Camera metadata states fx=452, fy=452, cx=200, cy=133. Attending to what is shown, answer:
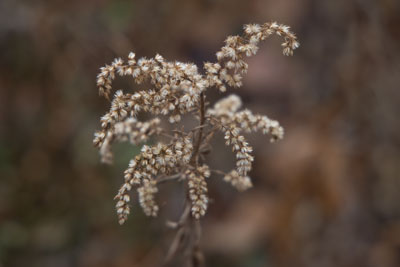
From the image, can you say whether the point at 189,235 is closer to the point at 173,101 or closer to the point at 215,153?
the point at 173,101

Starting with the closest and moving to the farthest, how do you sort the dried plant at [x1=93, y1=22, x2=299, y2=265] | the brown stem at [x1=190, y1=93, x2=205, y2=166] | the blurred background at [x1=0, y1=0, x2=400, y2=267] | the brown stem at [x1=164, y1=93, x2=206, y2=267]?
1. the dried plant at [x1=93, y1=22, x2=299, y2=265]
2. the brown stem at [x1=190, y1=93, x2=205, y2=166]
3. the brown stem at [x1=164, y1=93, x2=206, y2=267]
4. the blurred background at [x1=0, y1=0, x2=400, y2=267]

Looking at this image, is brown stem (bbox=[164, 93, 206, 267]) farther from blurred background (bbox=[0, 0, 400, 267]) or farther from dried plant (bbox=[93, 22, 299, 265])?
blurred background (bbox=[0, 0, 400, 267])

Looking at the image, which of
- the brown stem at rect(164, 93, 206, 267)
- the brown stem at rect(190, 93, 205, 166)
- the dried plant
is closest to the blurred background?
the brown stem at rect(164, 93, 206, 267)

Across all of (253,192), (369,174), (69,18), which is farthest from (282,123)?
(69,18)

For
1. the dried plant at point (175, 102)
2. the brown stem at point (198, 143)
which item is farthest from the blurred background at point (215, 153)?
the dried plant at point (175, 102)

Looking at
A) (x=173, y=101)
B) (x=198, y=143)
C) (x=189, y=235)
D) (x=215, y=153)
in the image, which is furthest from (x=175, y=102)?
(x=215, y=153)

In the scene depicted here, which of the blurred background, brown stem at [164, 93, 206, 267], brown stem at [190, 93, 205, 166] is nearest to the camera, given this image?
brown stem at [190, 93, 205, 166]

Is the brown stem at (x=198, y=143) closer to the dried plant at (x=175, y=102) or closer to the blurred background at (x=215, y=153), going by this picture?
the dried plant at (x=175, y=102)

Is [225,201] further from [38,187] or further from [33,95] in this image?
[33,95]
